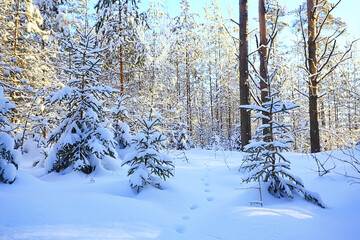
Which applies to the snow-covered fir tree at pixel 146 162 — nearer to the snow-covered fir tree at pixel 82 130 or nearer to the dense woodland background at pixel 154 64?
the snow-covered fir tree at pixel 82 130

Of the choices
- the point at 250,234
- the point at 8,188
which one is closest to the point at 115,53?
the point at 8,188

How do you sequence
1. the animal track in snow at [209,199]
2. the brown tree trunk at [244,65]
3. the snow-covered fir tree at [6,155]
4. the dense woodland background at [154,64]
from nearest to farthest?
1. the snow-covered fir tree at [6,155]
2. the animal track in snow at [209,199]
3. the dense woodland background at [154,64]
4. the brown tree trunk at [244,65]

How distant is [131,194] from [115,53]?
8462 mm

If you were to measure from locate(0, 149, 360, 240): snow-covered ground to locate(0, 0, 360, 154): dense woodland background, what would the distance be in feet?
4.77

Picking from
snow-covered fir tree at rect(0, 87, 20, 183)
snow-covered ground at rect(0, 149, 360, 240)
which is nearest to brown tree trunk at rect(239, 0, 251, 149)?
snow-covered ground at rect(0, 149, 360, 240)

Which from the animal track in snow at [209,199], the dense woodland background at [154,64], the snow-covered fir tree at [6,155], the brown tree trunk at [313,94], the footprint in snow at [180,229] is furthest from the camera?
the brown tree trunk at [313,94]

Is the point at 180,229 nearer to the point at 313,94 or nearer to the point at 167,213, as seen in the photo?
the point at 167,213

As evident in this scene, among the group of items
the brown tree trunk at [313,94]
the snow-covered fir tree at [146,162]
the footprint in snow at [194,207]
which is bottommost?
the footprint in snow at [194,207]

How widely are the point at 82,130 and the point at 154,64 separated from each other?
27.5ft

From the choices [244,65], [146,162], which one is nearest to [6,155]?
[146,162]

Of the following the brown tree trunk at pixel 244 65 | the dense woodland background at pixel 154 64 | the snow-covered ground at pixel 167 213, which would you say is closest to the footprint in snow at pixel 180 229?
A: the snow-covered ground at pixel 167 213

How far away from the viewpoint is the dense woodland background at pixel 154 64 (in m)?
6.48

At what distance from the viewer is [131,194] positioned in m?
3.37

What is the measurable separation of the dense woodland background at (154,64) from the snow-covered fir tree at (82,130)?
0.78 ft
